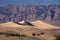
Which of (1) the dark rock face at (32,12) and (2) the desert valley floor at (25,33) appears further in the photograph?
(1) the dark rock face at (32,12)

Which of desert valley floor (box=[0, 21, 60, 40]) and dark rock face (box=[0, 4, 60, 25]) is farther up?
desert valley floor (box=[0, 21, 60, 40])

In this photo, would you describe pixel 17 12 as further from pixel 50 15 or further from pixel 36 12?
pixel 50 15

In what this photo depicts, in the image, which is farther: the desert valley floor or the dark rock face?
the dark rock face

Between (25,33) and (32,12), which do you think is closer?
(25,33)

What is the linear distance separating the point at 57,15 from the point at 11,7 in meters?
48.9

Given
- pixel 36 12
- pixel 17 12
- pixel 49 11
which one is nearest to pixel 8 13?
pixel 17 12

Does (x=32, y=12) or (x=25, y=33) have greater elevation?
(x=25, y=33)

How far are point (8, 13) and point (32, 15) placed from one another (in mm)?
23631

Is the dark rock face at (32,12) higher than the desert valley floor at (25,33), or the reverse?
the desert valley floor at (25,33)

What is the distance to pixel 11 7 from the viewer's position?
638 feet

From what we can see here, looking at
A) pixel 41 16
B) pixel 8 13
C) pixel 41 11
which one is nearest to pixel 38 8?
pixel 41 11

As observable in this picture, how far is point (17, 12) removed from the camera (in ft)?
626

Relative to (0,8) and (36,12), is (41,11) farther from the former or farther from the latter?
(0,8)

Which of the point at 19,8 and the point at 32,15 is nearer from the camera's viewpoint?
the point at 32,15
